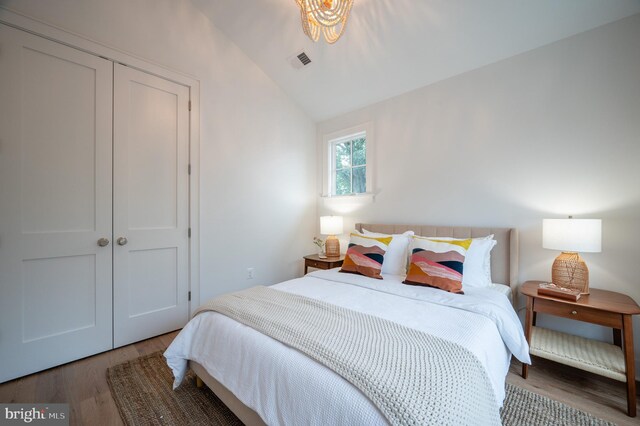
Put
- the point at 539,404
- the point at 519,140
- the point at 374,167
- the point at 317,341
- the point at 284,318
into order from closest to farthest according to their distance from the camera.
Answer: the point at 317,341 < the point at 284,318 < the point at 539,404 < the point at 519,140 < the point at 374,167

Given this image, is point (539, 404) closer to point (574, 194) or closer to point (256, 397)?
point (574, 194)

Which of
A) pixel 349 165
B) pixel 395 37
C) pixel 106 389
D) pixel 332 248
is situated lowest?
pixel 106 389

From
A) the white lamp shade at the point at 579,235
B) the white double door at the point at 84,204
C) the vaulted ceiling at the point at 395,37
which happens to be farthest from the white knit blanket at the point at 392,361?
the vaulted ceiling at the point at 395,37

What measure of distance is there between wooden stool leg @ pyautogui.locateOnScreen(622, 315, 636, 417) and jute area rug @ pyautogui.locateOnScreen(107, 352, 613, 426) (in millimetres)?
219

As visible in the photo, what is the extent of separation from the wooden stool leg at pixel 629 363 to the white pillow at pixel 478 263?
741mm

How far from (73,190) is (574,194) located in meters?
3.92

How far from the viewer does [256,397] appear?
1151 millimetres

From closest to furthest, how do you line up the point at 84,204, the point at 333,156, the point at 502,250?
the point at 84,204 < the point at 502,250 < the point at 333,156

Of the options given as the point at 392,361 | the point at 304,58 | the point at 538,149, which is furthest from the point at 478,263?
the point at 304,58

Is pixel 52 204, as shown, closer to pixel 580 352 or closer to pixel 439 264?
pixel 439 264

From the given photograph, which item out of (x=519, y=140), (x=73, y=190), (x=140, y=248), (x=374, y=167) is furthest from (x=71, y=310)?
(x=519, y=140)

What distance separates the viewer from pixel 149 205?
2410 millimetres

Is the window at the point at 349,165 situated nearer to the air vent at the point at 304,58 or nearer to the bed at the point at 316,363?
the air vent at the point at 304,58

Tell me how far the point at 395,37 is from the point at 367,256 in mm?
2062
